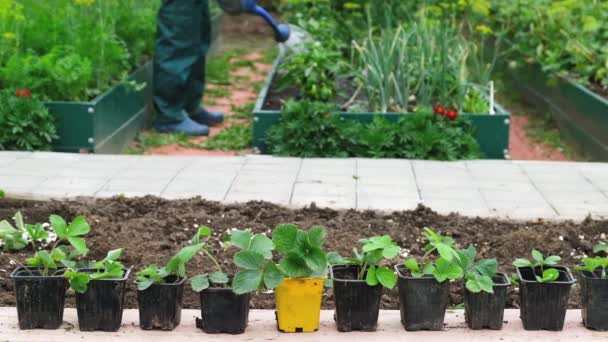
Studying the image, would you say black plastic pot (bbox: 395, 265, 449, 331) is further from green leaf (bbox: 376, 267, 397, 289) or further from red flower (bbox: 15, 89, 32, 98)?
red flower (bbox: 15, 89, 32, 98)

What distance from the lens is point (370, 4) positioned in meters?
10.6

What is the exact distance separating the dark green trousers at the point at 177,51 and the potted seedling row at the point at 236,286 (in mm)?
5264

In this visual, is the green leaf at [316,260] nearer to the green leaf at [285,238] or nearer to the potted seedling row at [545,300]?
the green leaf at [285,238]

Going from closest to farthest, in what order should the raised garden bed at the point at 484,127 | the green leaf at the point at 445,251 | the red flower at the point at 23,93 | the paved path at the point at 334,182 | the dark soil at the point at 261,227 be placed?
the green leaf at the point at 445,251 → the dark soil at the point at 261,227 → the paved path at the point at 334,182 → the red flower at the point at 23,93 → the raised garden bed at the point at 484,127

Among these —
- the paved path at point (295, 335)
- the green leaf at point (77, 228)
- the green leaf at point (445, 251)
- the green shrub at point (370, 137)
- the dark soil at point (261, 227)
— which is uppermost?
the green leaf at point (445, 251)

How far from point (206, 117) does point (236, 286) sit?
19.6 ft

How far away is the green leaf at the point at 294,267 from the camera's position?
3.46 meters

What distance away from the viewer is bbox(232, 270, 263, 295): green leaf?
3416 millimetres

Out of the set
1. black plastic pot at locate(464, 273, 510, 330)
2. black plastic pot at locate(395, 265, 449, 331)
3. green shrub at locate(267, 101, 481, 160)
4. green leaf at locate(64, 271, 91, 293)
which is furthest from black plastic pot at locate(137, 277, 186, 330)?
green shrub at locate(267, 101, 481, 160)

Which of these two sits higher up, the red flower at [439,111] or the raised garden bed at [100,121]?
the red flower at [439,111]

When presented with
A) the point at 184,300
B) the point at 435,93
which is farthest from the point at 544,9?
the point at 184,300

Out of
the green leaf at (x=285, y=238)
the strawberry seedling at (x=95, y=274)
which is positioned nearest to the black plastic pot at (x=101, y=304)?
the strawberry seedling at (x=95, y=274)

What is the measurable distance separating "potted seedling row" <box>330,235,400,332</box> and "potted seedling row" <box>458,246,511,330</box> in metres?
0.24

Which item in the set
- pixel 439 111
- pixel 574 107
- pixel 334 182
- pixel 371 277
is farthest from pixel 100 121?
pixel 371 277
